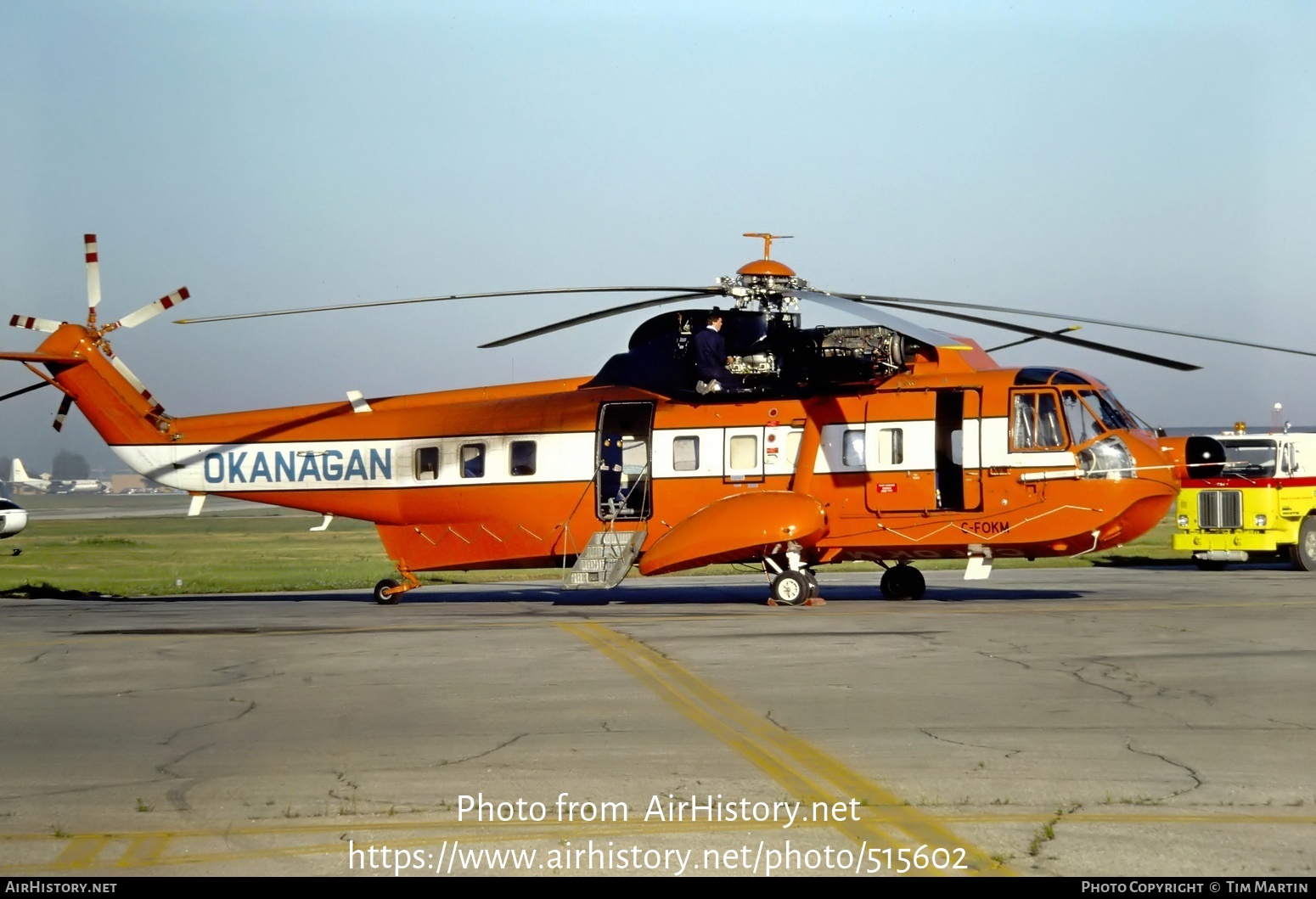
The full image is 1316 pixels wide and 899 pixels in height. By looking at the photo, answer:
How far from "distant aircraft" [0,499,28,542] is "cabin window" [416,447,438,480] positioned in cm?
2319

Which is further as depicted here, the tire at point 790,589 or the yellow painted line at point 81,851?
the tire at point 790,589

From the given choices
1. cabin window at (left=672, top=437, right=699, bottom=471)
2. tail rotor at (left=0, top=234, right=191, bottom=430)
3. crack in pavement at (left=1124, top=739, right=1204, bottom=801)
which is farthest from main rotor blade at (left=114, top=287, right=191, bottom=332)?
crack in pavement at (left=1124, top=739, right=1204, bottom=801)

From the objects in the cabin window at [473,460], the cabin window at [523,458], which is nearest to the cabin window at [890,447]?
the cabin window at [523,458]

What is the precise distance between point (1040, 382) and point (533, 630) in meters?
8.65

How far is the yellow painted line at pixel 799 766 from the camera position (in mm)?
6434

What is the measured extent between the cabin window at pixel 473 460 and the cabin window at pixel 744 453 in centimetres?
447

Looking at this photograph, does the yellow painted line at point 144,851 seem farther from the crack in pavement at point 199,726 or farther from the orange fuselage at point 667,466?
the orange fuselage at point 667,466

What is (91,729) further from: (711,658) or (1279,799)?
(1279,799)

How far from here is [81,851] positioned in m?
6.43

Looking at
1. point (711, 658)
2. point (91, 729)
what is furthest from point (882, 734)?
A: point (91, 729)

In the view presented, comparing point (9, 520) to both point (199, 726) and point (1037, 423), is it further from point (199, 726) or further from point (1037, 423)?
point (199, 726)

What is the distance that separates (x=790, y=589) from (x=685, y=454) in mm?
2881

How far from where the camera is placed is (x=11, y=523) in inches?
1535

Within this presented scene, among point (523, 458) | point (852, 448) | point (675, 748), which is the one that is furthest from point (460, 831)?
point (523, 458)
